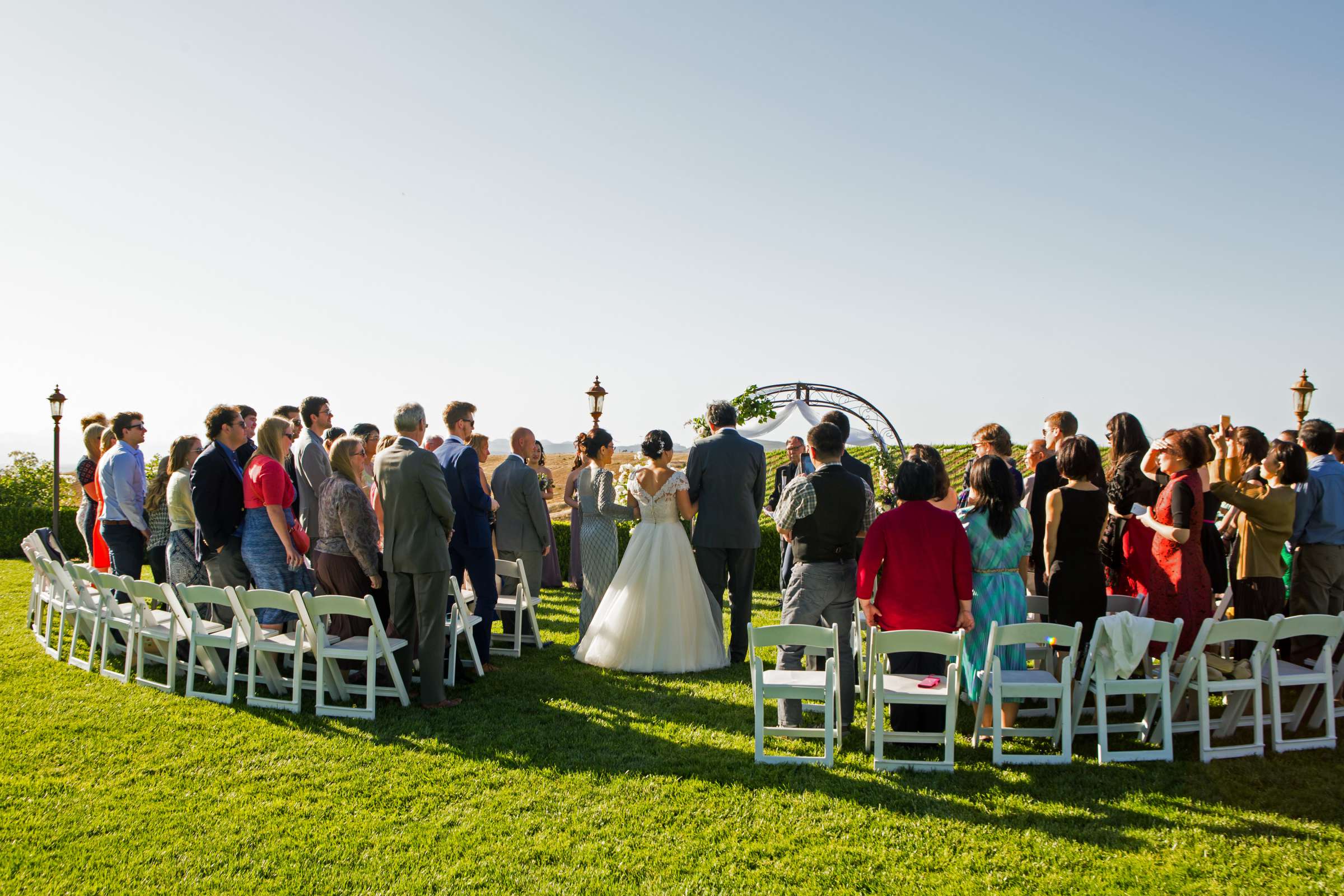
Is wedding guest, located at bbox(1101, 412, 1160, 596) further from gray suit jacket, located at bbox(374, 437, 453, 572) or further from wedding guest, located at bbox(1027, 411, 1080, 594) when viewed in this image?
gray suit jacket, located at bbox(374, 437, 453, 572)

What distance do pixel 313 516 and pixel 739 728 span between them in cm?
360

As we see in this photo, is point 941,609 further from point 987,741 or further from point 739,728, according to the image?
point 739,728

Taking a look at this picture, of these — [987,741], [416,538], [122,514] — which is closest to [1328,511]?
[987,741]

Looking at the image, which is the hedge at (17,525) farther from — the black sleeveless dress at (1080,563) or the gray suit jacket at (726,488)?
the black sleeveless dress at (1080,563)

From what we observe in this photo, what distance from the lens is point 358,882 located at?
353cm

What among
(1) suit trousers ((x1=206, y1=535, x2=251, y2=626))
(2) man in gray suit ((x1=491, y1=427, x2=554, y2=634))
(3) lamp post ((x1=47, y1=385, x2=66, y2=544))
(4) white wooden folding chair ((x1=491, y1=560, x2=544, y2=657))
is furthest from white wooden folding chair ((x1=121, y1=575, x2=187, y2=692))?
(3) lamp post ((x1=47, y1=385, x2=66, y2=544))

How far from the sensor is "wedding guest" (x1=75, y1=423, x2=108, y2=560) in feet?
28.0

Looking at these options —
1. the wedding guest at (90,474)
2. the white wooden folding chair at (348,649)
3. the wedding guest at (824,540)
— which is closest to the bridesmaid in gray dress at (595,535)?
the white wooden folding chair at (348,649)

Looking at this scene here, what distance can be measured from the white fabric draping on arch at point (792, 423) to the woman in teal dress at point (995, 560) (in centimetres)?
859

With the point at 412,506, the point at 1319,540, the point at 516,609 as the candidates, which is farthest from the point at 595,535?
the point at 1319,540

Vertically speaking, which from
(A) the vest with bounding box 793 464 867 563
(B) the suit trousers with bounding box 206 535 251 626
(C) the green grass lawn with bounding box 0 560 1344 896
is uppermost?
(A) the vest with bounding box 793 464 867 563

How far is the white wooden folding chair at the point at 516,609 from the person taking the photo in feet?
24.1

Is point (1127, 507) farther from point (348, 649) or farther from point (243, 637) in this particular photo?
point (243, 637)

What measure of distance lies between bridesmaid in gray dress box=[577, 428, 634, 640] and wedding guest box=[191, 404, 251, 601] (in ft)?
8.98
